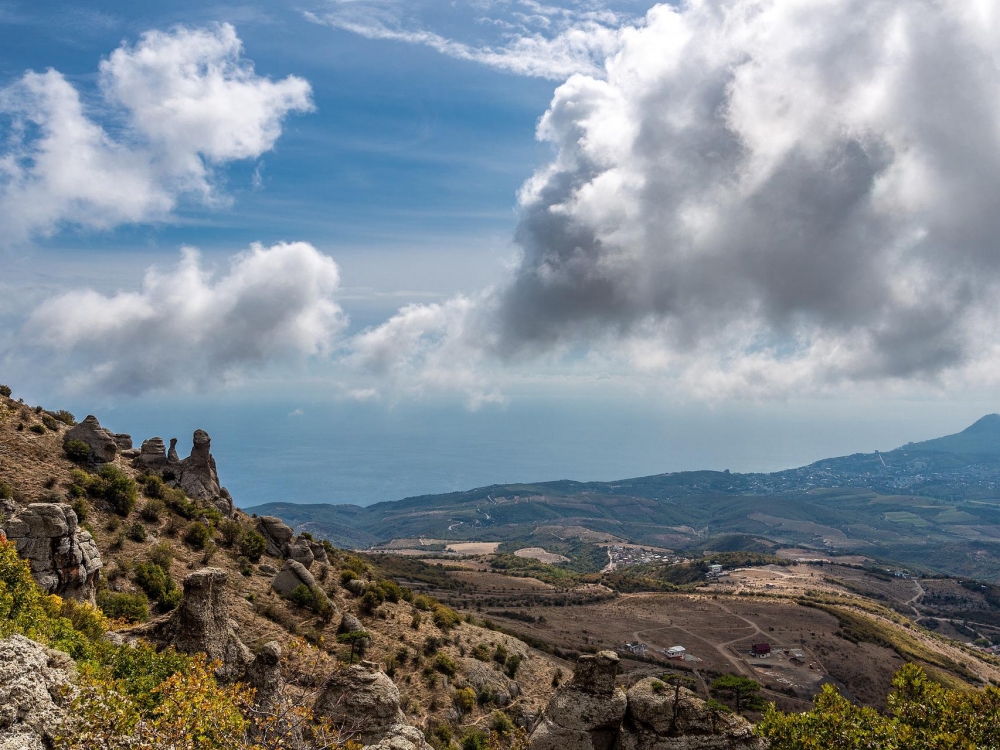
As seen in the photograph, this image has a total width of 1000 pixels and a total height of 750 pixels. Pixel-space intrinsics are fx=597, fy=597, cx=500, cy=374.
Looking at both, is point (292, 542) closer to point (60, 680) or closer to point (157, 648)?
point (157, 648)

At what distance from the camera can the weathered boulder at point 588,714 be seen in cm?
1719

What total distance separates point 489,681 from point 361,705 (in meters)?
20.4

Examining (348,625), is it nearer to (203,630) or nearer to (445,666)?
(445,666)

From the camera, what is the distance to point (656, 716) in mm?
17062

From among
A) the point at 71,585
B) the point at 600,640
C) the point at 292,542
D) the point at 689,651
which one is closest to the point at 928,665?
the point at 689,651

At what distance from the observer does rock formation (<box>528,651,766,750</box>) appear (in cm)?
1681

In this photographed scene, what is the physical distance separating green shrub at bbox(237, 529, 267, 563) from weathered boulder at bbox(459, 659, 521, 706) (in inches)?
621

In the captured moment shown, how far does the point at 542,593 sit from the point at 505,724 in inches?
3205

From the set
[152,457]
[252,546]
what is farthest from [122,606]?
[152,457]

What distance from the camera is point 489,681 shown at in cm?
3841

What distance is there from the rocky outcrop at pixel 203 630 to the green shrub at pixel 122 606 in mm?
3164

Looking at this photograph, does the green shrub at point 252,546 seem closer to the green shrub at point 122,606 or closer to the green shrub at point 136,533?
the green shrub at point 136,533

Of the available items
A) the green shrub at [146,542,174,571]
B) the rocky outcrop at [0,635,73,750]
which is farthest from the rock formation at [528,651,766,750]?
the green shrub at [146,542,174,571]

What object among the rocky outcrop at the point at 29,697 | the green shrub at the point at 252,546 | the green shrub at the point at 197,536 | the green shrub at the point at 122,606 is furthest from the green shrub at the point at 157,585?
the rocky outcrop at the point at 29,697
